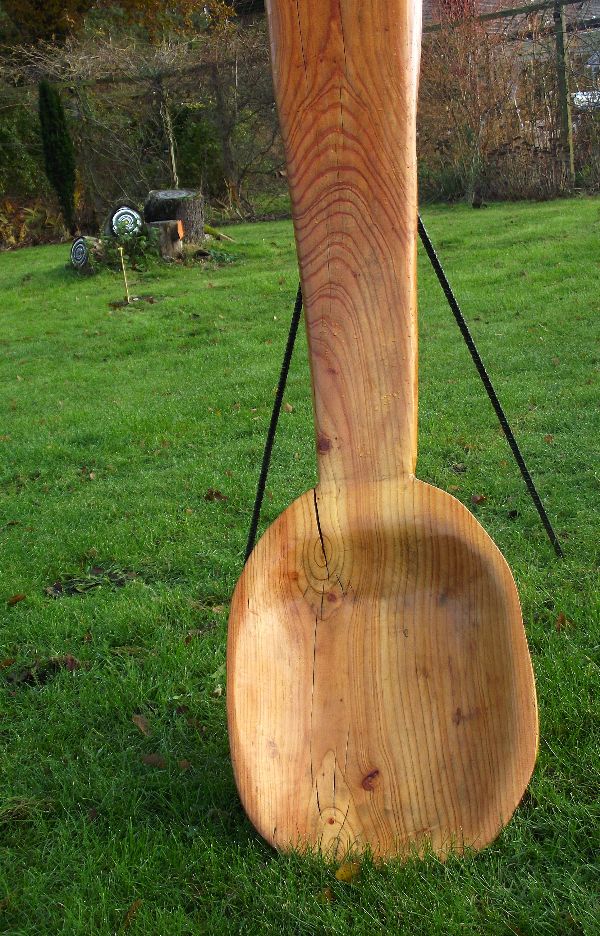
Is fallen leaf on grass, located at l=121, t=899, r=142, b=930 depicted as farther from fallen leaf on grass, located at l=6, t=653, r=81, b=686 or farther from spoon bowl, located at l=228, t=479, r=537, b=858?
fallen leaf on grass, located at l=6, t=653, r=81, b=686

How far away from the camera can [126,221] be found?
9750 millimetres

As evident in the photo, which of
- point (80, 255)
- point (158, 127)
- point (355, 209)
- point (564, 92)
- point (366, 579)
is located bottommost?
point (366, 579)

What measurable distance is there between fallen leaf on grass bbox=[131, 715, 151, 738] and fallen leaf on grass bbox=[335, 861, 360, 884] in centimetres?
69

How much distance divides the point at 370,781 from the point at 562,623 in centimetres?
87

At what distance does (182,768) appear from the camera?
6.64 ft

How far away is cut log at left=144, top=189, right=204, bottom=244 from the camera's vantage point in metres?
10.1

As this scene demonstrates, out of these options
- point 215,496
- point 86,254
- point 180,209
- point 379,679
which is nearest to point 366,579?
point 379,679

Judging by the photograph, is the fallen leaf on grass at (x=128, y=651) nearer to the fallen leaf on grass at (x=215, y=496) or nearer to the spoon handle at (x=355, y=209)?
the spoon handle at (x=355, y=209)

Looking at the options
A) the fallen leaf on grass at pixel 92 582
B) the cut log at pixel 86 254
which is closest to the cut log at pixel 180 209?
the cut log at pixel 86 254

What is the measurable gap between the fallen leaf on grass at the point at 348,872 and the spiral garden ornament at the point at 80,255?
344 inches

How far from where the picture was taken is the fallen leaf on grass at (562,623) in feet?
7.83

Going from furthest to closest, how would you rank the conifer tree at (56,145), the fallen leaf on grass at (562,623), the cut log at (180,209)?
the conifer tree at (56,145)
the cut log at (180,209)
the fallen leaf on grass at (562,623)

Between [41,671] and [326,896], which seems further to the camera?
[41,671]

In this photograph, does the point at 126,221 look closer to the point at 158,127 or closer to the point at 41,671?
the point at 158,127
